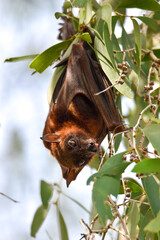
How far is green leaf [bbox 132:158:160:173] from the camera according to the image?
187 centimetres

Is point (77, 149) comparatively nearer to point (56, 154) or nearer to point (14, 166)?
point (56, 154)

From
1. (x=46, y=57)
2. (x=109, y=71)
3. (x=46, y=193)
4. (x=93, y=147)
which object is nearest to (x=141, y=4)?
(x=109, y=71)

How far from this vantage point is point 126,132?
8.05 feet

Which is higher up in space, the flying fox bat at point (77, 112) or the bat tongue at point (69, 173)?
the flying fox bat at point (77, 112)

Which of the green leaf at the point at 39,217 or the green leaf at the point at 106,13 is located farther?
the green leaf at the point at 39,217

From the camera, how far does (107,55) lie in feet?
8.55

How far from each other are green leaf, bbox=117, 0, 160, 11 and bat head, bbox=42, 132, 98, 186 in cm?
128

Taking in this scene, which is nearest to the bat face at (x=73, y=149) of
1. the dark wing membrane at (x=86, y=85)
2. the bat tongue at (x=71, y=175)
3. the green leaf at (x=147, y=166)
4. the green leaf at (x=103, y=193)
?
the bat tongue at (x=71, y=175)

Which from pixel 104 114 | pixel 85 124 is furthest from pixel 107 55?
pixel 85 124

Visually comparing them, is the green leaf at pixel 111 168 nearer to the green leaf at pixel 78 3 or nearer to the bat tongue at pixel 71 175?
the green leaf at pixel 78 3

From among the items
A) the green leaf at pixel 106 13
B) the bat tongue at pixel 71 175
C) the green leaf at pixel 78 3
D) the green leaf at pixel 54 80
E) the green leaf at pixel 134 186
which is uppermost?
the green leaf at pixel 78 3

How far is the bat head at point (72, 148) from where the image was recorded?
3420 mm

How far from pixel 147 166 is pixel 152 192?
9.9 inches

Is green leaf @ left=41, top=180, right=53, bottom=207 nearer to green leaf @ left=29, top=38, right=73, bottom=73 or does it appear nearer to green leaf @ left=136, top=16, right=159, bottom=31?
green leaf @ left=29, top=38, right=73, bottom=73
